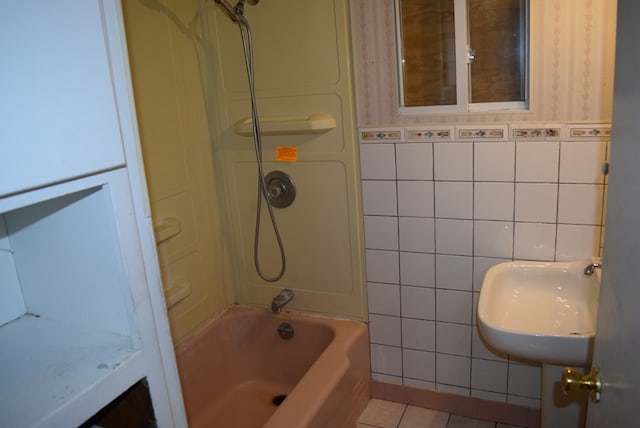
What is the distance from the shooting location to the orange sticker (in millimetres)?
2209

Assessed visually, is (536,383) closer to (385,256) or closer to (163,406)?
(385,256)

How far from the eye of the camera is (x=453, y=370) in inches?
87.4

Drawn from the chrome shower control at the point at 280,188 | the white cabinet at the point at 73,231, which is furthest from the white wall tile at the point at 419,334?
the white cabinet at the point at 73,231

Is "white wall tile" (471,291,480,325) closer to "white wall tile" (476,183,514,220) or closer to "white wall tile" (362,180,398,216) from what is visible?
"white wall tile" (476,183,514,220)

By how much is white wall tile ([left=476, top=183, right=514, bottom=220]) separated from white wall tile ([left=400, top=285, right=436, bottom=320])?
42 cm

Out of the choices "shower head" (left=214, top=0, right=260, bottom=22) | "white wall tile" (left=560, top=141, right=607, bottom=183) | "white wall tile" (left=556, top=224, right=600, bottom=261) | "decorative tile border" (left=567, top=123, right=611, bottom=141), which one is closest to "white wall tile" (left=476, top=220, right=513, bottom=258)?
"white wall tile" (left=556, top=224, right=600, bottom=261)

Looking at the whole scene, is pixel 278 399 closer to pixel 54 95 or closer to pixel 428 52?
pixel 428 52

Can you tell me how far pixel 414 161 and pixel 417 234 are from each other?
0.32 meters

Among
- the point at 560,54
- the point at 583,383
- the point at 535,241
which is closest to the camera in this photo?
the point at 583,383

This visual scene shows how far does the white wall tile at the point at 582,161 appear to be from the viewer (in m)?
1.74

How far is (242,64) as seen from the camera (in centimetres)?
219

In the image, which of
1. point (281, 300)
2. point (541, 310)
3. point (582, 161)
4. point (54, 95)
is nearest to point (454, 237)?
point (541, 310)

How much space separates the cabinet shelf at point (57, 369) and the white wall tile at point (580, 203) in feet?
5.27

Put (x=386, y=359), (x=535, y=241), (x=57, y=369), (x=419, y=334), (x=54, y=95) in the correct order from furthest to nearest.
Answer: (x=386, y=359) → (x=419, y=334) → (x=535, y=241) → (x=57, y=369) → (x=54, y=95)
